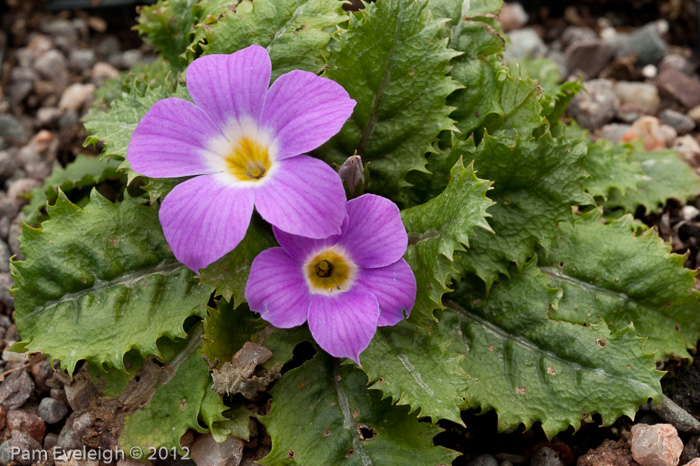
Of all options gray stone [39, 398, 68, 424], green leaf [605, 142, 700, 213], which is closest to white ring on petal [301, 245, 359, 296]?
gray stone [39, 398, 68, 424]

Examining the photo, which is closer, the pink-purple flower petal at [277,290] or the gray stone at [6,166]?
the pink-purple flower petal at [277,290]

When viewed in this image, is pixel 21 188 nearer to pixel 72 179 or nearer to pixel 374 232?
pixel 72 179

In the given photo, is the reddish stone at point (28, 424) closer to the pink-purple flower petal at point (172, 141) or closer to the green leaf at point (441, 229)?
the pink-purple flower petal at point (172, 141)

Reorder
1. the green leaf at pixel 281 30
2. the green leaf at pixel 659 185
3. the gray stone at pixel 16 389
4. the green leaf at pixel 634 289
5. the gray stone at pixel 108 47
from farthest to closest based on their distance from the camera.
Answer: the gray stone at pixel 108 47 → the green leaf at pixel 659 185 → the gray stone at pixel 16 389 → the green leaf at pixel 634 289 → the green leaf at pixel 281 30

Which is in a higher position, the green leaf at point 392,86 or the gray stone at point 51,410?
the green leaf at point 392,86

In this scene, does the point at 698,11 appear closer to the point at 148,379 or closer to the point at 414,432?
the point at 414,432

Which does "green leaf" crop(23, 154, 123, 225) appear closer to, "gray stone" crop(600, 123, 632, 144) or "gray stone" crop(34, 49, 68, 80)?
"gray stone" crop(34, 49, 68, 80)

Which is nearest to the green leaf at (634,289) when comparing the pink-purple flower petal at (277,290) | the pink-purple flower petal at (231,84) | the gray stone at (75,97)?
the pink-purple flower petal at (277,290)
